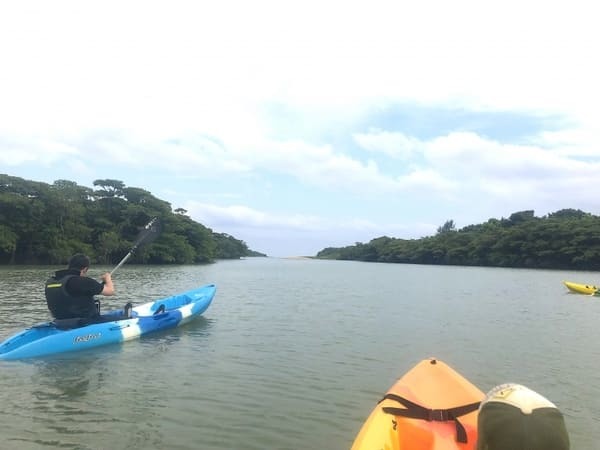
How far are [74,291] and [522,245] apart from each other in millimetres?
69963

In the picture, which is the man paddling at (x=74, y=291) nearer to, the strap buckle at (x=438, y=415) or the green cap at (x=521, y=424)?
the strap buckle at (x=438, y=415)

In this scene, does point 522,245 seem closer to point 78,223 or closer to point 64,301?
point 78,223

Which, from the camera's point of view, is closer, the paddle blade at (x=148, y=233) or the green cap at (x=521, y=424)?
the green cap at (x=521, y=424)

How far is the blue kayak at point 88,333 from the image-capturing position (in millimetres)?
8023

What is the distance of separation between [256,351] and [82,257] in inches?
140

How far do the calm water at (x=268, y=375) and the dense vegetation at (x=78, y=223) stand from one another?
29.8 m

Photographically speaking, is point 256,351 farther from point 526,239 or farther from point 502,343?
point 526,239

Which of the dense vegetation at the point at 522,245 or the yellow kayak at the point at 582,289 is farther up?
the dense vegetation at the point at 522,245

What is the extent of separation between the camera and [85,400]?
20.1 ft

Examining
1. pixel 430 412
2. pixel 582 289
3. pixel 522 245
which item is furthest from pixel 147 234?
pixel 522 245

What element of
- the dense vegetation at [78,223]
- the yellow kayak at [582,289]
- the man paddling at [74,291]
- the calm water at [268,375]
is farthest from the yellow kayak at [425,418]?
the dense vegetation at [78,223]

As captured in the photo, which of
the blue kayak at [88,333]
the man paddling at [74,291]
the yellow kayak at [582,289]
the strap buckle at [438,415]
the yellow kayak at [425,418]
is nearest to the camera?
the yellow kayak at [425,418]

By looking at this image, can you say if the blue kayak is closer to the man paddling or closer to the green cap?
the man paddling

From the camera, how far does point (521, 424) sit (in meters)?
2.33
